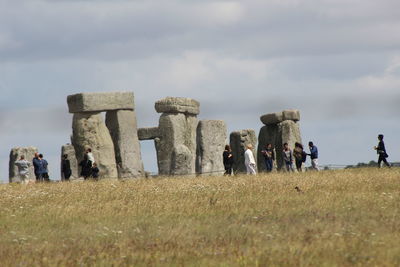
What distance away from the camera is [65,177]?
3759 cm

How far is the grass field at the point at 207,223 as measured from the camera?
15320 mm

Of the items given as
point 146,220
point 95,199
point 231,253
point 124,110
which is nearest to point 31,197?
point 95,199

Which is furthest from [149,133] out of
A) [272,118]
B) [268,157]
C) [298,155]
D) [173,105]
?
[298,155]

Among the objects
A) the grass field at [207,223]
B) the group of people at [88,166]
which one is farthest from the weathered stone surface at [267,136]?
the grass field at [207,223]

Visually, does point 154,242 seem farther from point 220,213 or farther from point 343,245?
point 220,213

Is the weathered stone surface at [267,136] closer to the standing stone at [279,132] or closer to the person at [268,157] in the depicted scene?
the standing stone at [279,132]

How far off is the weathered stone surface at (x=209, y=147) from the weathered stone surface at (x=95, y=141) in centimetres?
443

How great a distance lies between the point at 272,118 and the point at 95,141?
816 centimetres

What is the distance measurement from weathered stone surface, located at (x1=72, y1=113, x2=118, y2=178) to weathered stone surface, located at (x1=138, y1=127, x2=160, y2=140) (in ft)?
33.0

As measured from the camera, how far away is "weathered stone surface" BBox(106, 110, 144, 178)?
40406 mm

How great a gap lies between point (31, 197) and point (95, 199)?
182cm

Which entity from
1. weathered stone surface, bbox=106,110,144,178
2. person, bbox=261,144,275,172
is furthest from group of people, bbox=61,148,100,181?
person, bbox=261,144,275,172

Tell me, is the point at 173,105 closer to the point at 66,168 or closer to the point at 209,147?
the point at 209,147

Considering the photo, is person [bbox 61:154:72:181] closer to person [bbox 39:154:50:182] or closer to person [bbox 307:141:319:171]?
person [bbox 39:154:50:182]
